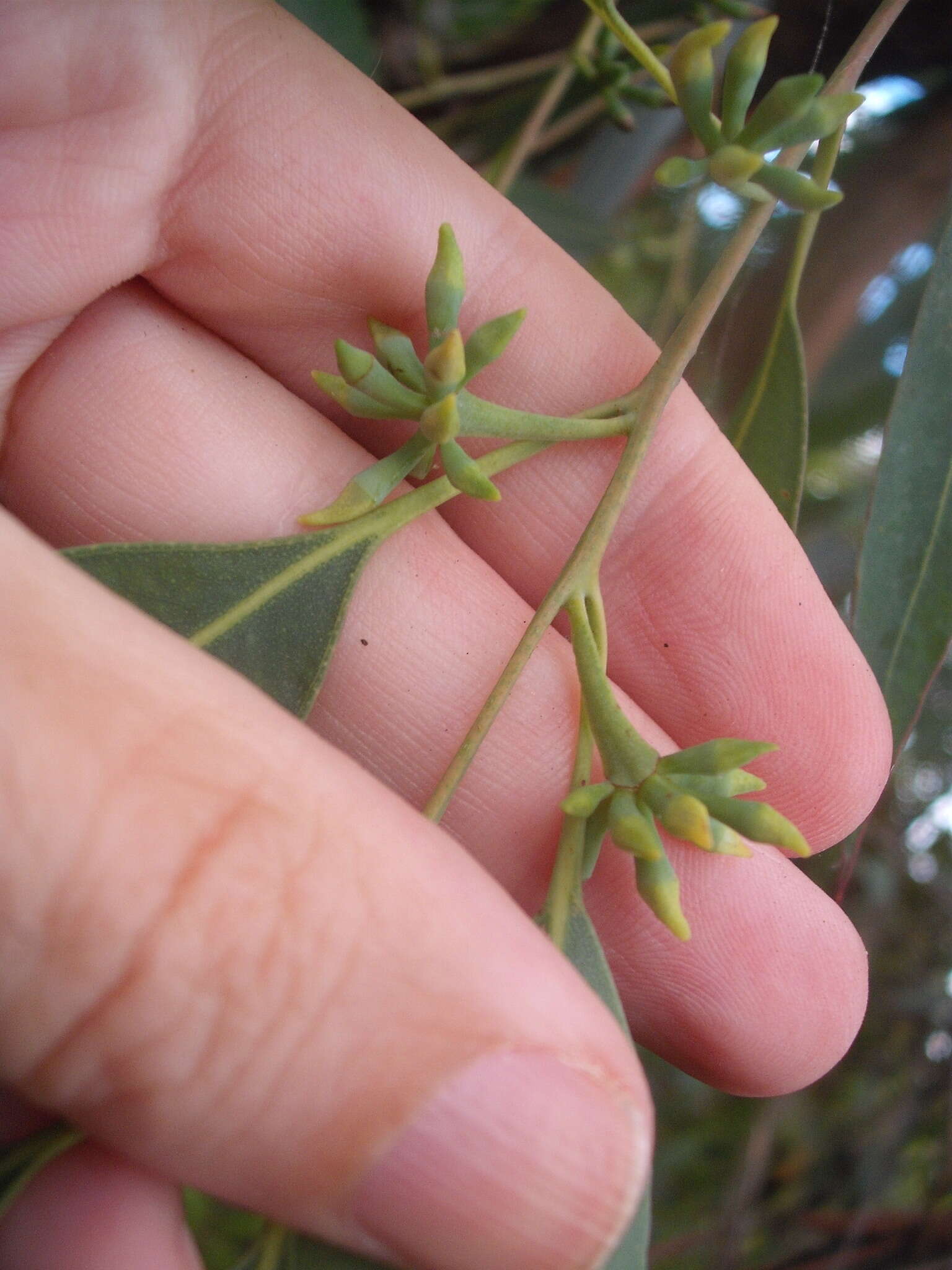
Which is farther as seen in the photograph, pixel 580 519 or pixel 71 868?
pixel 580 519

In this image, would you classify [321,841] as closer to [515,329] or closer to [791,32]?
[515,329]

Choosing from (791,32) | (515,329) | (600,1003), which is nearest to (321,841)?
(600,1003)

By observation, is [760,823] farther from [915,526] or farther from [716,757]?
[915,526]

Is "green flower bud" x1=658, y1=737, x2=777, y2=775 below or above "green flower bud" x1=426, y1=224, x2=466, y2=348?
below

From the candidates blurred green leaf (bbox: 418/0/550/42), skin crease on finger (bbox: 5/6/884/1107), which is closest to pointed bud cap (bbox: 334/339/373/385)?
skin crease on finger (bbox: 5/6/884/1107)

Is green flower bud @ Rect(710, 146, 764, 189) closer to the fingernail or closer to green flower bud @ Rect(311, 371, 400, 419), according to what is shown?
green flower bud @ Rect(311, 371, 400, 419)

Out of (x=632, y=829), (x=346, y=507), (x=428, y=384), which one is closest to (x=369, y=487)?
(x=346, y=507)
